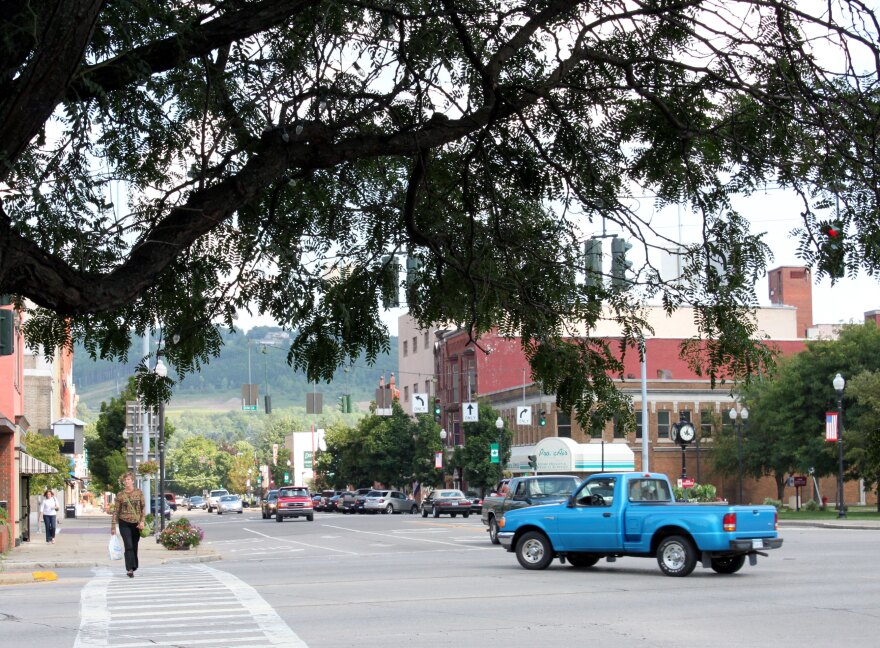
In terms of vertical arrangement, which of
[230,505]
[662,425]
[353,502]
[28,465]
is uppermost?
[662,425]

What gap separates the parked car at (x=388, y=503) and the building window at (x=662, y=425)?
17.0m

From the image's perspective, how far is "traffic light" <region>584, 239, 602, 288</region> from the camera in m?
8.91

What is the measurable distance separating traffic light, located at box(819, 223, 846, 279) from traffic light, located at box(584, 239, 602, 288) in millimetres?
1858

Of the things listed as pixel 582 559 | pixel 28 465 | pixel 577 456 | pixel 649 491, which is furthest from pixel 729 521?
pixel 577 456

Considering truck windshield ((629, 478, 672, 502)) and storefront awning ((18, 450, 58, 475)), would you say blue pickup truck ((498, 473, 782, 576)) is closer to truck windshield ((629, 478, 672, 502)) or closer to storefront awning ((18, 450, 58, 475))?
truck windshield ((629, 478, 672, 502))

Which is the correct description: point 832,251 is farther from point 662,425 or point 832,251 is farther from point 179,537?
point 662,425

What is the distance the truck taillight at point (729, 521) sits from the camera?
66.4 feet

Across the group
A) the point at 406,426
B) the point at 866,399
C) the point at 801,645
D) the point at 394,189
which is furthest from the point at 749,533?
the point at 406,426

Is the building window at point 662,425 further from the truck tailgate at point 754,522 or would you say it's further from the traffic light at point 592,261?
the traffic light at point 592,261

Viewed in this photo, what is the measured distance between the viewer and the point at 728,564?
69.6 feet

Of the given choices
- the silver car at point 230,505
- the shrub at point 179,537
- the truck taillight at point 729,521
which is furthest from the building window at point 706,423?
the truck taillight at point 729,521

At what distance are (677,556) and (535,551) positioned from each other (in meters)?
3.13

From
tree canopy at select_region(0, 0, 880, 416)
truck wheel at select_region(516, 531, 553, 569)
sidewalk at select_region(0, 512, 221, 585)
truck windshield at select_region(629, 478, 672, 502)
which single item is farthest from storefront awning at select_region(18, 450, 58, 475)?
tree canopy at select_region(0, 0, 880, 416)

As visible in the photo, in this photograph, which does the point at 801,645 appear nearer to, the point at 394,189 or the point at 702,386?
the point at 394,189
